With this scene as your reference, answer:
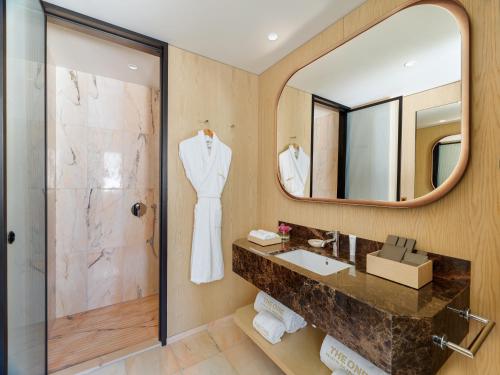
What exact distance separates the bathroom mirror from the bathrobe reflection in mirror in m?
0.69

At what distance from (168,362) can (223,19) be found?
2.47 meters

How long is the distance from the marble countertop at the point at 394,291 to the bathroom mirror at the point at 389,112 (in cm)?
39

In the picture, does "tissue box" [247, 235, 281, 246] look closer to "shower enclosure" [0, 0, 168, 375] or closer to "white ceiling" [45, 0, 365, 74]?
"shower enclosure" [0, 0, 168, 375]

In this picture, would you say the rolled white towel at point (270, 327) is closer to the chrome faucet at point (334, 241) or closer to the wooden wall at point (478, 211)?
the chrome faucet at point (334, 241)

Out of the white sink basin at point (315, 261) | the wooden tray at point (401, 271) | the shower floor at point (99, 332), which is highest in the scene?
the wooden tray at point (401, 271)

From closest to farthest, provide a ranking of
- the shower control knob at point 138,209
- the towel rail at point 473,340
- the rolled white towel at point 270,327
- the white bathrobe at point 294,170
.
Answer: the towel rail at point 473,340
the rolled white towel at point 270,327
the white bathrobe at point 294,170
the shower control knob at point 138,209

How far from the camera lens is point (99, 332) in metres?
1.97

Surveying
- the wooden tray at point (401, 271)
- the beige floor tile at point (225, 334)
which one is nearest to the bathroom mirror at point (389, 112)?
the wooden tray at point (401, 271)

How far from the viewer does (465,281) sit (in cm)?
100

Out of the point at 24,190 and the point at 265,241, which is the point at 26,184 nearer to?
the point at 24,190

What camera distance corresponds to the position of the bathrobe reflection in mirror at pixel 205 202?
183 cm

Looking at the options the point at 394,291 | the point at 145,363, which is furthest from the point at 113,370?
the point at 394,291

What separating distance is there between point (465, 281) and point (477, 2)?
4.03 ft

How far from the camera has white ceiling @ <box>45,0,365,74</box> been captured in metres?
1.38
